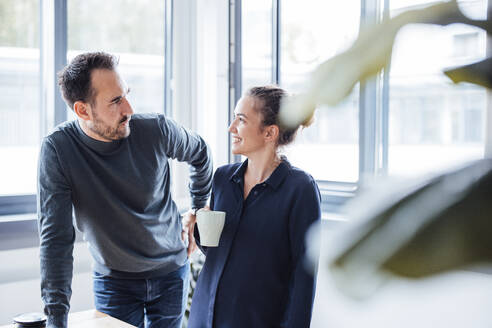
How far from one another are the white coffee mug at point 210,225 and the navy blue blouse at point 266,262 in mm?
140

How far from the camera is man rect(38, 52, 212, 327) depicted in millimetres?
1836

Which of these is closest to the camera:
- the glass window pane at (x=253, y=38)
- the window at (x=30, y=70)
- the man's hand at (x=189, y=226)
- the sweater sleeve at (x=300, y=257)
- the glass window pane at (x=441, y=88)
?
the glass window pane at (x=441, y=88)

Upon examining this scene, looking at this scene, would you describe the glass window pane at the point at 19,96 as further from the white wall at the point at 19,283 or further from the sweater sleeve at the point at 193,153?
the sweater sleeve at the point at 193,153

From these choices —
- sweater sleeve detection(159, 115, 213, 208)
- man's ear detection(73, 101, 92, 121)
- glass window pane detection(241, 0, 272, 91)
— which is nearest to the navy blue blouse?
sweater sleeve detection(159, 115, 213, 208)

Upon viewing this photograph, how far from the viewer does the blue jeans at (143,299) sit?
1920 millimetres

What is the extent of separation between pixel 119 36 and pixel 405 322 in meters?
2.32

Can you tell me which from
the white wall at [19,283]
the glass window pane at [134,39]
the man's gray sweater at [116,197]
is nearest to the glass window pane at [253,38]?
the glass window pane at [134,39]

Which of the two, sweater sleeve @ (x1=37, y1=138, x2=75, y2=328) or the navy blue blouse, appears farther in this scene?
the navy blue blouse

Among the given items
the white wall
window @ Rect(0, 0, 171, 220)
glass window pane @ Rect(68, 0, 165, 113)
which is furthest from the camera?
glass window pane @ Rect(68, 0, 165, 113)

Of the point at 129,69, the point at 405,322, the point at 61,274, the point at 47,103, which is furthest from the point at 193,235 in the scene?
the point at 129,69

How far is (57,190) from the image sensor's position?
1.75 m

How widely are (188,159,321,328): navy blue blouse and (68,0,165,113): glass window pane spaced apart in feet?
5.73

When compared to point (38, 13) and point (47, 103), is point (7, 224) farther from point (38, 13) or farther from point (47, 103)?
point (38, 13)

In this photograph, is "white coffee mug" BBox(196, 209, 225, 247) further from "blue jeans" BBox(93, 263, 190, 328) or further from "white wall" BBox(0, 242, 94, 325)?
"white wall" BBox(0, 242, 94, 325)
